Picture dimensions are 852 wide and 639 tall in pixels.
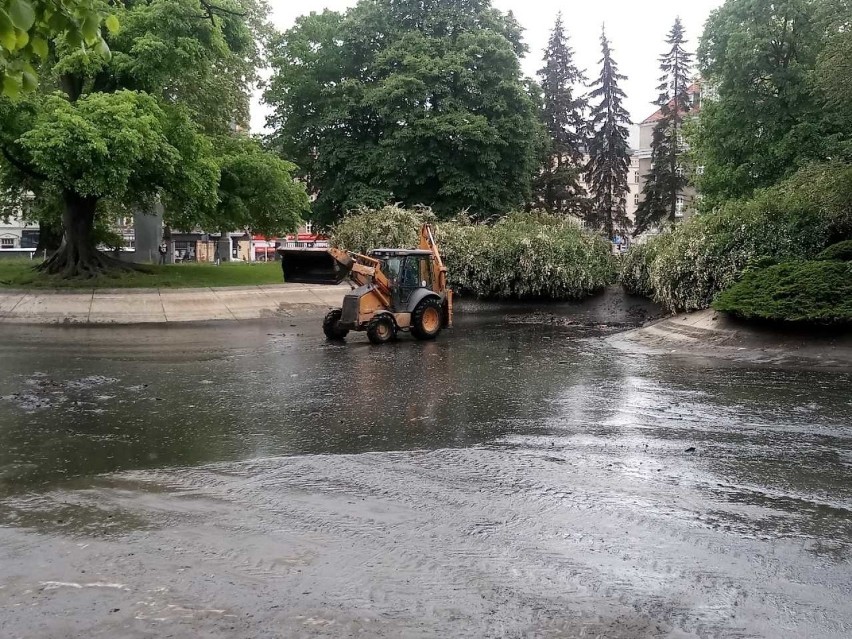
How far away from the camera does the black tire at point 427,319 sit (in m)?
19.0

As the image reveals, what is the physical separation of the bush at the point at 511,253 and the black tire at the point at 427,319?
32.4ft

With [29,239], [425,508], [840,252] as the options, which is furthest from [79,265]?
[29,239]

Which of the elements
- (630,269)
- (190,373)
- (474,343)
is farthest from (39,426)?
(630,269)

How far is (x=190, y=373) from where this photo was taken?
13.6m

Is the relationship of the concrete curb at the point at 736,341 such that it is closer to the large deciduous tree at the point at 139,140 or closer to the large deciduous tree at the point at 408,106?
the large deciduous tree at the point at 139,140

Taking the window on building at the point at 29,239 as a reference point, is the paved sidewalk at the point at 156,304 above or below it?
below

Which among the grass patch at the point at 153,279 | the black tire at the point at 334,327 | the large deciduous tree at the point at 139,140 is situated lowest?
the black tire at the point at 334,327

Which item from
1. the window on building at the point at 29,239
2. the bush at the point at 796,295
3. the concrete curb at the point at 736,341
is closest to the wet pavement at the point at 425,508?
the concrete curb at the point at 736,341

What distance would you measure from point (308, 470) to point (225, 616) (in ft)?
10.1

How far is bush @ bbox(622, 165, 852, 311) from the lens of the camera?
61.0ft

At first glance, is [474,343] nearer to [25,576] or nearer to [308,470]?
[308,470]

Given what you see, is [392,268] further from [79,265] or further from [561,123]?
[561,123]

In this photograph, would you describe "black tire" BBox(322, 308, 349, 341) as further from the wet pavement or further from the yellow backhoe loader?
the wet pavement

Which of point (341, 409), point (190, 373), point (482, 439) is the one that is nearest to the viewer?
point (482, 439)
